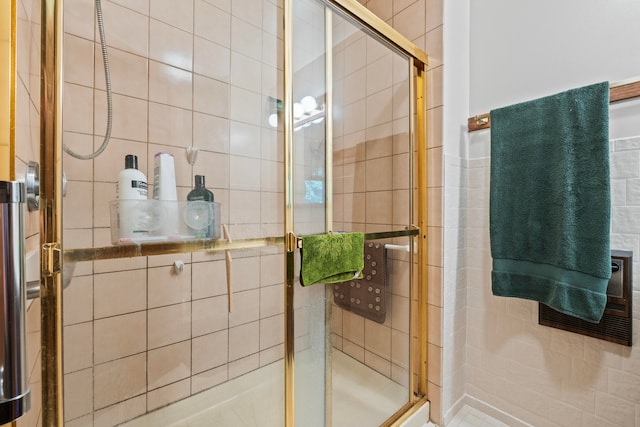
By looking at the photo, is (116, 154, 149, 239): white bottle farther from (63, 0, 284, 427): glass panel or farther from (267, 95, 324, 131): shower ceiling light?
(267, 95, 324, 131): shower ceiling light

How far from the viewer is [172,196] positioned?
97 cm

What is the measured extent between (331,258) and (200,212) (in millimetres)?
466

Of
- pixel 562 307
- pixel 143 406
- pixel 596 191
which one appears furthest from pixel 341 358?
pixel 596 191

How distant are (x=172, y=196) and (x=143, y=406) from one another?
758 millimetres

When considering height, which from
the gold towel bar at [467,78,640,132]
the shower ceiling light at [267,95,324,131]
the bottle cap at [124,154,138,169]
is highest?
the gold towel bar at [467,78,640,132]

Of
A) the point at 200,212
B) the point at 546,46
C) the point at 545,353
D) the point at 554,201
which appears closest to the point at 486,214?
the point at 554,201

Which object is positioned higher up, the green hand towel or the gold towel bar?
the gold towel bar

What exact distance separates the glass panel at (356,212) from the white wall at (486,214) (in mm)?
274

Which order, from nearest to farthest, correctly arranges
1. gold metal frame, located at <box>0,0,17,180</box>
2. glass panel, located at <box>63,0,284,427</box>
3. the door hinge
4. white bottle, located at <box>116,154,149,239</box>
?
gold metal frame, located at <box>0,0,17,180</box>
the door hinge
white bottle, located at <box>116,154,149,239</box>
glass panel, located at <box>63,0,284,427</box>

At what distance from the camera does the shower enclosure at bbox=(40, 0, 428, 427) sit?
87cm

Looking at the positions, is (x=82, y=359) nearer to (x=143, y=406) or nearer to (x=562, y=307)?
(x=143, y=406)

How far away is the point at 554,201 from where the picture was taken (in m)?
1.14

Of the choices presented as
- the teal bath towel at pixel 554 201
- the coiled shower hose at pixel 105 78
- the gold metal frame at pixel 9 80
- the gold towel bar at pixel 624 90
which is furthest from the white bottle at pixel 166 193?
the gold towel bar at pixel 624 90

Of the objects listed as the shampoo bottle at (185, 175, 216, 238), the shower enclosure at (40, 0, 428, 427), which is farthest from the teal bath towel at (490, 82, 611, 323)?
the shampoo bottle at (185, 175, 216, 238)
